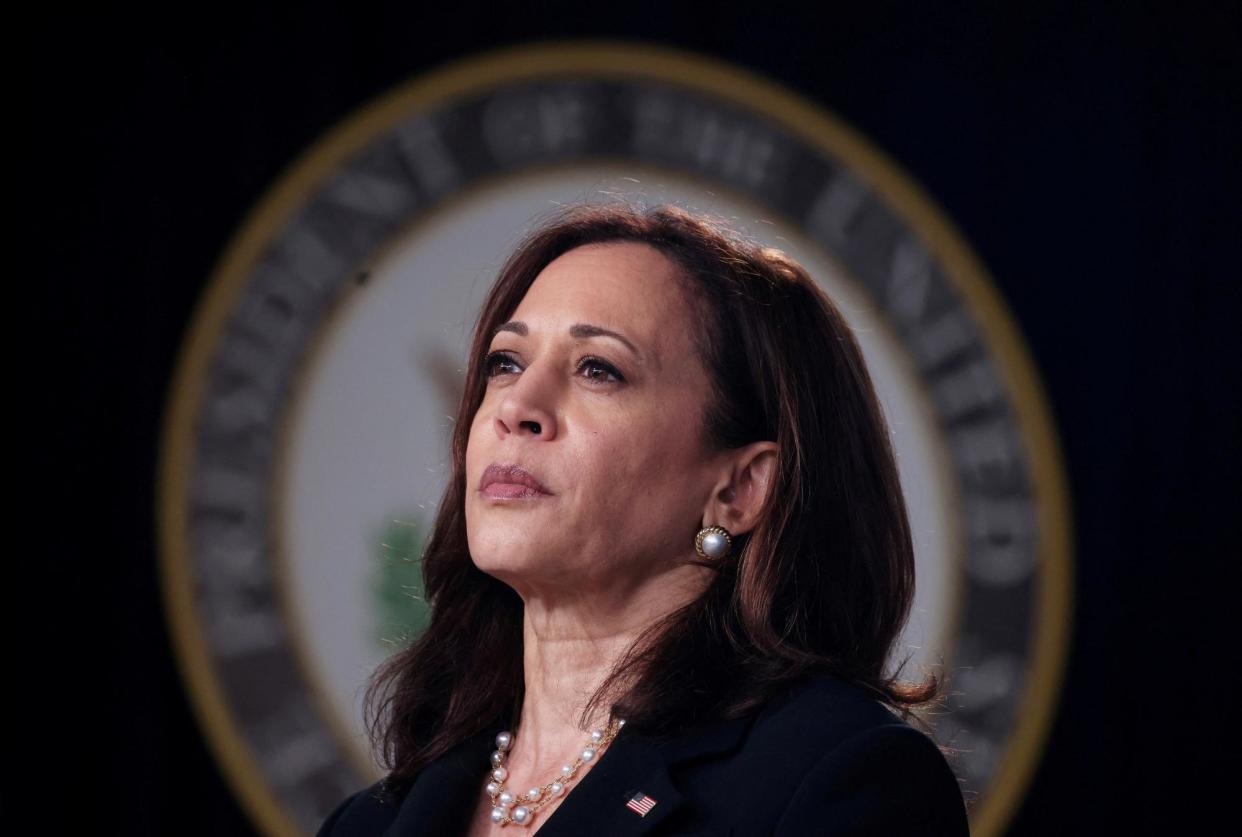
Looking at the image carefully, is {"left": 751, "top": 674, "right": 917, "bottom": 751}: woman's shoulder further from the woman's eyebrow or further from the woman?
the woman's eyebrow

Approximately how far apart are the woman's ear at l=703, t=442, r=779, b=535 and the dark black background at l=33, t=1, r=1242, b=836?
6.16ft

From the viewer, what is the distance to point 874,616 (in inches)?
72.6

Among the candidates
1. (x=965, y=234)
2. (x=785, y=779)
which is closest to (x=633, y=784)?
(x=785, y=779)

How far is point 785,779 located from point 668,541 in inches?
13.8

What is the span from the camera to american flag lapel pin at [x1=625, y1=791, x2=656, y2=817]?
1.64m

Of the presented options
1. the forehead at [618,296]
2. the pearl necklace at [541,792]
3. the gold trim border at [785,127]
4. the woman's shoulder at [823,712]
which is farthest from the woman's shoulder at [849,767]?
the gold trim border at [785,127]

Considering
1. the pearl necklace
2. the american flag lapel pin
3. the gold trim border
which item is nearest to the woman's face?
the pearl necklace

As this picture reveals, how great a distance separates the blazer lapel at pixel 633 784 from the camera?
1.64 metres

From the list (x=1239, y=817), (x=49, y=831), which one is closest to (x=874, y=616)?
(x=1239, y=817)

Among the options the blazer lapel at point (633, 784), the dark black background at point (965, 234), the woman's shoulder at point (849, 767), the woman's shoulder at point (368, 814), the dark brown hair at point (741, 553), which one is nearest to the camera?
the woman's shoulder at point (849, 767)

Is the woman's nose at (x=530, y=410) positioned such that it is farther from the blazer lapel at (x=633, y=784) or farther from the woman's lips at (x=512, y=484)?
the blazer lapel at (x=633, y=784)

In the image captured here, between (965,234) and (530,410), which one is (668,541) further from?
(965,234)

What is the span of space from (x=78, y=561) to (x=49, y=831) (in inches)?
23.4

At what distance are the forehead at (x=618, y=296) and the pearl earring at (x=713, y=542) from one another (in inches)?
8.7
